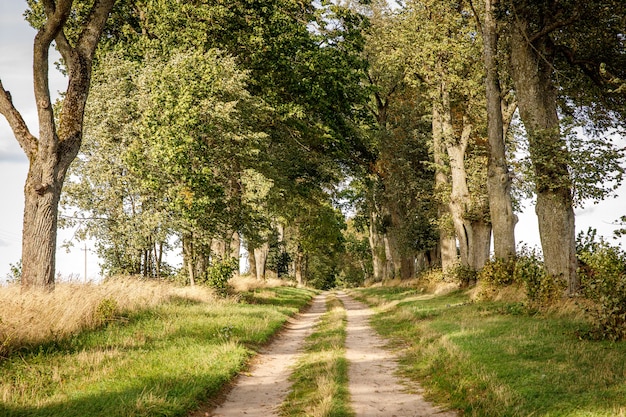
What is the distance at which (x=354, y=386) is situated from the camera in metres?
8.91

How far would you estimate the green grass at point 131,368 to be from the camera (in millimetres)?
7094

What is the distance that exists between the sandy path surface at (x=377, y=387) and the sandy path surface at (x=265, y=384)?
1.35 m

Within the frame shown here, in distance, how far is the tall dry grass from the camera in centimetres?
952

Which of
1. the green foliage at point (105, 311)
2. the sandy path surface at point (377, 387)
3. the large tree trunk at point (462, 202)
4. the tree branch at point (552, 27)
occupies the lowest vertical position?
the sandy path surface at point (377, 387)

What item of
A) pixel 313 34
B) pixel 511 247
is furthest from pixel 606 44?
pixel 313 34

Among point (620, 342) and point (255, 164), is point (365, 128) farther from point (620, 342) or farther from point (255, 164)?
point (620, 342)

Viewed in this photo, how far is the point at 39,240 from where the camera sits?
43.4 ft

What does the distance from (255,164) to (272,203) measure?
374 centimetres

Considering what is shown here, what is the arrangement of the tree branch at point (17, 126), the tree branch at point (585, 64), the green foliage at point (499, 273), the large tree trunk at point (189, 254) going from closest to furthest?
the tree branch at point (17, 126) < the tree branch at point (585, 64) < the green foliage at point (499, 273) < the large tree trunk at point (189, 254)

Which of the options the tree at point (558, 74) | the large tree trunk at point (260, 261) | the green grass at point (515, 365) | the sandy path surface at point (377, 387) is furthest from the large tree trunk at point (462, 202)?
the large tree trunk at point (260, 261)

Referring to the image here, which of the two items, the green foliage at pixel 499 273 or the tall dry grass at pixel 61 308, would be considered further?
the green foliage at pixel 499 273

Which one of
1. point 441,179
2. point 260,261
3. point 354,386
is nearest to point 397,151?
point 441,179

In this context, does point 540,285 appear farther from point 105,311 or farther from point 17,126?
point 17,126

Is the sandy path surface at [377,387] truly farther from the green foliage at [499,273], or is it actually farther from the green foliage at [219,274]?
the green foliage at [219,274]
